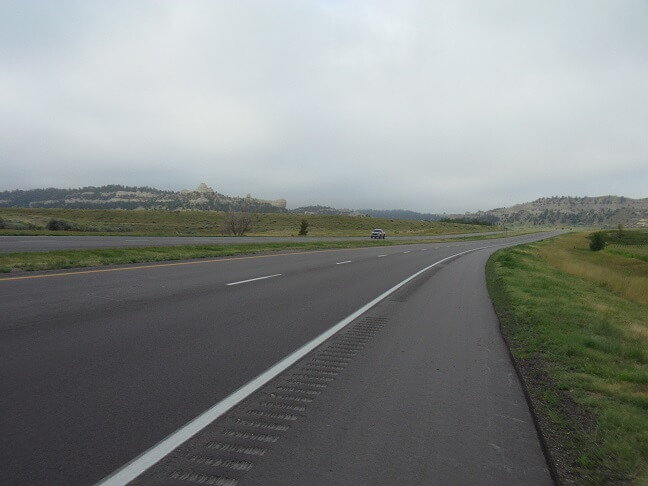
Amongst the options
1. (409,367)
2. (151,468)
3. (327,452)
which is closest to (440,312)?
(409,367)

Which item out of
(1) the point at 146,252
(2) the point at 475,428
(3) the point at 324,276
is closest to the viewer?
(2) the point at 475,428

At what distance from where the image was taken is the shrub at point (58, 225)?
44188mm

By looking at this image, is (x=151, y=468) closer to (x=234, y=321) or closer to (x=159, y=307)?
(x=234, y=321)

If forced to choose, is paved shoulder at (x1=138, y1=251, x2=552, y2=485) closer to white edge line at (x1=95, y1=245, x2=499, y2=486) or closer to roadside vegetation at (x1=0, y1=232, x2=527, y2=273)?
white edge line at (x1=95, y1=245, x2=499, y2=486)

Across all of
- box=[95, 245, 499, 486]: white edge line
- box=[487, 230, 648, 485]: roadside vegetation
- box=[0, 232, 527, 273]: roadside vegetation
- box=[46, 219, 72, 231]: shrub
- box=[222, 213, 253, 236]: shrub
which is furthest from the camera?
box=[222, 213, 253, 236]: shrub

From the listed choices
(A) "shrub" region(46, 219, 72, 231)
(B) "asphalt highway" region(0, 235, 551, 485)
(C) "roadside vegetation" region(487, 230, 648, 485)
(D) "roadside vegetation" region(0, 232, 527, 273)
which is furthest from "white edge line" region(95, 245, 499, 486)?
(A) "shrub" region(46, 219, 72, 231)

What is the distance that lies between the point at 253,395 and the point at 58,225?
46.1 m

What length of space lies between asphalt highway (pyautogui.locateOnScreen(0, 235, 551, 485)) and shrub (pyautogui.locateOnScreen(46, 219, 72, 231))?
37963 millimetres

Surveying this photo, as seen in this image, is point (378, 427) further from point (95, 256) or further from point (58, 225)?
point (58, 225)

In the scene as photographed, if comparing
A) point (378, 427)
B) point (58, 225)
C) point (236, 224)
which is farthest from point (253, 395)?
point (236, 224)

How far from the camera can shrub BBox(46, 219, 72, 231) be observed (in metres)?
Result: 44.2

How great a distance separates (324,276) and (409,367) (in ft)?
33.8

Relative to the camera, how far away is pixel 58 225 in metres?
44.7

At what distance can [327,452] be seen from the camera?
3.90 meters
